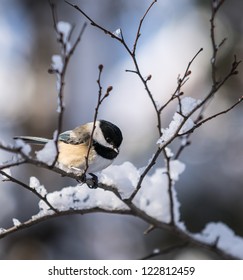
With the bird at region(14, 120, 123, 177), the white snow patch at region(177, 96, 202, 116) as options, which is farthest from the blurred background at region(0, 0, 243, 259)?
the white snow patch at region(177, 96, 202, 116)

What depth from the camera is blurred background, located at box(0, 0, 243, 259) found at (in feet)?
14.2

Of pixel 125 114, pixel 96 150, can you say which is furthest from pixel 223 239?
pixel 125 114

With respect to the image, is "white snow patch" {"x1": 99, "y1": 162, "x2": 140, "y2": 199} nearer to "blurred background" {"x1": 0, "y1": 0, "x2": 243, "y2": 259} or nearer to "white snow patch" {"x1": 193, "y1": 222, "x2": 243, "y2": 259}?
"white snow patch" {"x1": 193, "y1": 222, "x2": 243, "y2": 259}

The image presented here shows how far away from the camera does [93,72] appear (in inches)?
239

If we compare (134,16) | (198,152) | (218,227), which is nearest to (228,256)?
(218,227)

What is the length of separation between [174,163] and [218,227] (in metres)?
0.27

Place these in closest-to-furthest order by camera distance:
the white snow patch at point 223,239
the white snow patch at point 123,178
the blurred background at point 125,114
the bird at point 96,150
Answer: the white snow patch at point 223,239, the white snow patch at point 123,178, the bird at point 96,150, the blurred background at point 125,114

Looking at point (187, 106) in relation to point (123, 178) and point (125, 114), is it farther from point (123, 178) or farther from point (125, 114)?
point (125, 114)

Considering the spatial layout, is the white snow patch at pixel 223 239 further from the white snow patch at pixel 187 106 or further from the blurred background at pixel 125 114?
the blurred background at pixel 125 114

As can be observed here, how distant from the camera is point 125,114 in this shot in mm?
5145

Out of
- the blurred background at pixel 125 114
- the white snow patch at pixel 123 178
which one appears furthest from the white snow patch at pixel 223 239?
the blurred background at pixel 125 114

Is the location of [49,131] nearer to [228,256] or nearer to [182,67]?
[182,67]

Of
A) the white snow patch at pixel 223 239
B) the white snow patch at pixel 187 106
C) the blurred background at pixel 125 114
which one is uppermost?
the blurred background at pixel 125 114

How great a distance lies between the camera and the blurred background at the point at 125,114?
4336mm
